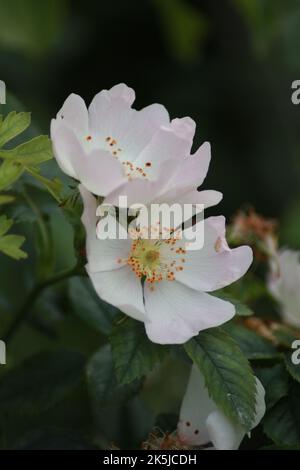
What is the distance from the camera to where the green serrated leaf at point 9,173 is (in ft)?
2.60

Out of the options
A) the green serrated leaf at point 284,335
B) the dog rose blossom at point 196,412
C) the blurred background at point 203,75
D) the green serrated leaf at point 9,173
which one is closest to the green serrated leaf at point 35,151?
the green serrated leaf at point 9,173

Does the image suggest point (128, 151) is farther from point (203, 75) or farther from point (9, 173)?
point (203, 75)

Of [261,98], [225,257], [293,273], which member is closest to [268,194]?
[261,98]

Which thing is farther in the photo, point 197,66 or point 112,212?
point 197,66

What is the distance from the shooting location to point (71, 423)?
1.07 meters

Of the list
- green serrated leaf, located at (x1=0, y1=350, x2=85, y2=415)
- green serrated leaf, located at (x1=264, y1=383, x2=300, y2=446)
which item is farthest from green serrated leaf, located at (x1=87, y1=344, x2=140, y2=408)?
green serrated leaf, located at (x1=264, y1=383, x2=300, y2=446)

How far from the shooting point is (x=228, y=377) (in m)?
0.81

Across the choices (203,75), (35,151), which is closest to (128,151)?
(35,151)

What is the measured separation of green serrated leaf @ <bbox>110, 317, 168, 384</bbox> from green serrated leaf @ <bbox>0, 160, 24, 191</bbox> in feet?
0.56

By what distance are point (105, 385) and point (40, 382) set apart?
0.36 ft

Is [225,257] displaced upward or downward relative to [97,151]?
downward

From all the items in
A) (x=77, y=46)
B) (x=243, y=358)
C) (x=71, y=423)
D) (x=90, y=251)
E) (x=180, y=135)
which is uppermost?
(x=77, y=46)

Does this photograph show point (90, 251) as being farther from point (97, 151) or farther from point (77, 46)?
point (77, 46)
